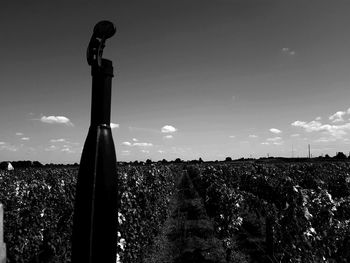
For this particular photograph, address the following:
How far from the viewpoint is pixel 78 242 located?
5.01 feet

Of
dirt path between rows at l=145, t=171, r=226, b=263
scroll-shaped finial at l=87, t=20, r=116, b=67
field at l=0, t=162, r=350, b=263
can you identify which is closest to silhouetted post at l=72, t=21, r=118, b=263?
scroll-shaped finial at l=87, t=20, r=116, b=67

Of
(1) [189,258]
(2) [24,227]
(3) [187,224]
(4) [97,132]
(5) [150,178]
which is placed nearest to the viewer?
(4) [97,132]

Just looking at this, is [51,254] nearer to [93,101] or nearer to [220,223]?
[220,223]

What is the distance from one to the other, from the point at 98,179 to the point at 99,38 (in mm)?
768

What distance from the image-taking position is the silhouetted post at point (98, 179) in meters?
1.52

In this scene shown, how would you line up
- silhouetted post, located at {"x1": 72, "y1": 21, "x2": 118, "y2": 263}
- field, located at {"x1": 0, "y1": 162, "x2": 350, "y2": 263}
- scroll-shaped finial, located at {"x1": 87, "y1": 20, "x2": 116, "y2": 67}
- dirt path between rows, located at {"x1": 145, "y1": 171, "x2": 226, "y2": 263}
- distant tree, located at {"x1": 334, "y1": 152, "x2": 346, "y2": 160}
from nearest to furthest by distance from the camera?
silhouetted post, located at {"x1": 72, "y1": 21, "x2": 118, "y2": 263} < scroll-shaped finial, located at {"x1": 87, "y1": 20, "x2": 116, "y2": 67} < field, located at {"x1": 0, "y1": 162, "x2": 350, "y2": 263} < dirt path between rows, located at {"x1": 145, "y1": 171, "x2": 226, "y2": 263} < distant tree, located at {"x1": 334, "y1": 152, "x2": 346, "y2": 160}

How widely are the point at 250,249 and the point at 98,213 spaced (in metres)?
10.6

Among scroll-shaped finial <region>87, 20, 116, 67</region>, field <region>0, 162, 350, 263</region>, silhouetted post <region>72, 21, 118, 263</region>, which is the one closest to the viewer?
silhouetted post <region>72, 21, 118, 263</region>

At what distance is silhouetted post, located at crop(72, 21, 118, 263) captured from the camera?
59.7 inches

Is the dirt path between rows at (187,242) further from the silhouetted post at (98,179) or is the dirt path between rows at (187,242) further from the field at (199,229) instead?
the silhouetted post at (98,179)

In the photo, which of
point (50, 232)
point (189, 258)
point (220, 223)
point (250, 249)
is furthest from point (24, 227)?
point (250, 249)

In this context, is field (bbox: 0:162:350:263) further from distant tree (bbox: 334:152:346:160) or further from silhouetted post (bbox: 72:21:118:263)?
distant tree (bbox: 334:152:346:160)

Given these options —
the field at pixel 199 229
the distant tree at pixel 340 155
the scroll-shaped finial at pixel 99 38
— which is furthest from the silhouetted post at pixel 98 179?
the distant tree at pixel 340 155

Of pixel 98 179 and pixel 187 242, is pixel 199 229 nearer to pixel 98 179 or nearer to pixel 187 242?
pixel 187 242
